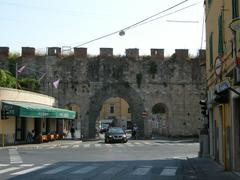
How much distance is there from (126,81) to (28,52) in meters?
11.0

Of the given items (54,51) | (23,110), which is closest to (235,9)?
(23,110)

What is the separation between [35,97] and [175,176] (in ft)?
101

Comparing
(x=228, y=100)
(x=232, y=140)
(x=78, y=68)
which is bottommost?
(x=232, y=140)

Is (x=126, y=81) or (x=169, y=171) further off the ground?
(x=126, y=81)

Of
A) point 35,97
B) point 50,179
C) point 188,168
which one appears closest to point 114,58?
point 35,97

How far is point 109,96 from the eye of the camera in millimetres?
56219

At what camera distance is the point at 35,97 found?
151ft

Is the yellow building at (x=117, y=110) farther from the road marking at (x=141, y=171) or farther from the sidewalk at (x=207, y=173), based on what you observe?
the road marking at (x=141, y=171)

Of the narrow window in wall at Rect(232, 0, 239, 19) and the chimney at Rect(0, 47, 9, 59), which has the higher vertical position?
the chimney at Rect(0, 47, 9, 59)

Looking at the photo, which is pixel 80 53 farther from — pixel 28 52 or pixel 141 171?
pixel 141 171

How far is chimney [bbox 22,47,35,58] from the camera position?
55.1 m

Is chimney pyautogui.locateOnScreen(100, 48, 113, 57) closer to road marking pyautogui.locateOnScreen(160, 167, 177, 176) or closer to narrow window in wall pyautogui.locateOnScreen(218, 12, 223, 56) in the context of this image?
road marking pyautogui.locateOnScreen(160, 167, 177, 176)

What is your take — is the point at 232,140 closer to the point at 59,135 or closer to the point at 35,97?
the point at 35,97

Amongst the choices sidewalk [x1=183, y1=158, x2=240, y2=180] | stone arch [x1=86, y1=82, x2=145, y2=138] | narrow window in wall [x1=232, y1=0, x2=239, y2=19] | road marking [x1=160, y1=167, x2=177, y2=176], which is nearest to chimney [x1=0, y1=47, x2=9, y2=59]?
stone arch [x1=86, y1=82, x2=145, y2=138]
